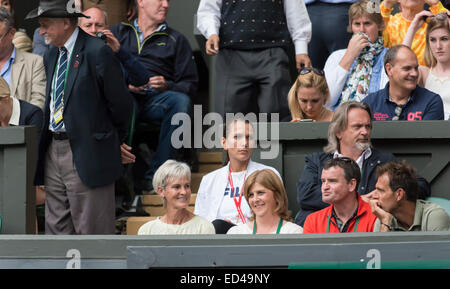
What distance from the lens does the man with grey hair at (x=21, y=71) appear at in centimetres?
672

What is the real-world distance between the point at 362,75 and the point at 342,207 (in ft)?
6.22

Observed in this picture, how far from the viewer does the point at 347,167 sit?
5129 mm

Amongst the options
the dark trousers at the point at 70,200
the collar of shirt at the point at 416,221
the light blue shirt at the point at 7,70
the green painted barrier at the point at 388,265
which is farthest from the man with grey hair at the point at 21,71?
the green painted barrier at the point at 388,265

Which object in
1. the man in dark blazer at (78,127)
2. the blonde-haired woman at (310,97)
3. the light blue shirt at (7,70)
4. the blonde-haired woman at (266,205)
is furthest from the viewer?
the light blue shirt at (7,70)

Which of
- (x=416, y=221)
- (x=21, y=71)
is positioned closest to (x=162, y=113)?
(x=21, y=71)

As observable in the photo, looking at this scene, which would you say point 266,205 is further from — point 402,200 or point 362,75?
point 362,75

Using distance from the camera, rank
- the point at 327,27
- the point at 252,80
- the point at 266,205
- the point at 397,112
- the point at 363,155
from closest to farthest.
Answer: the point at 266,205 → the point at 363,155 → the point at 397,112 → the point at 252,80 → the point at 327,27

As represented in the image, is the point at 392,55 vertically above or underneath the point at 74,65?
above

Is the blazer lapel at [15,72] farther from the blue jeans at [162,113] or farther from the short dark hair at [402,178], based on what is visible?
the short dark hair at [402,178]

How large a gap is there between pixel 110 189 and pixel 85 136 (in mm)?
398

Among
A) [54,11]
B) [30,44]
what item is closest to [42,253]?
[54,11]

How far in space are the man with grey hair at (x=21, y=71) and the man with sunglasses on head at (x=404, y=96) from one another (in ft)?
8.12

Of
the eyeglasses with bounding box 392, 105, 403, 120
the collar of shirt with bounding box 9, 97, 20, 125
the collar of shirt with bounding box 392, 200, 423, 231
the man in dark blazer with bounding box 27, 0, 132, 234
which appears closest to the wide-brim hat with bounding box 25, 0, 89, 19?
the man in dark blazer with bounding box 27, 0, 132, 234
